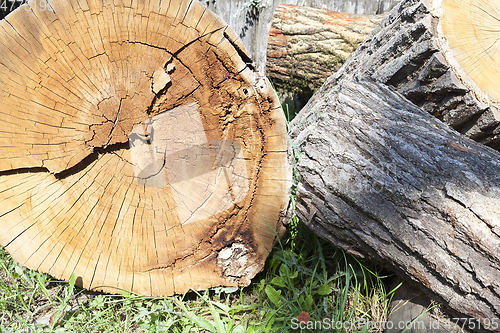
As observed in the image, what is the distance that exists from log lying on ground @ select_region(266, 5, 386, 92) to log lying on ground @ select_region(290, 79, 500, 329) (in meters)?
0.98

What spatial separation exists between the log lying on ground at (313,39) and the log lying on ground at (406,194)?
98 cm

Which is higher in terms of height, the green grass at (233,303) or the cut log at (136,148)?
the cut log at (136,148)

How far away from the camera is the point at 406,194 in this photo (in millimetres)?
1407

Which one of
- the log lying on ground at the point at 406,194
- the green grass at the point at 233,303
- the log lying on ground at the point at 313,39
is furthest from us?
the log lying on ground at the point at 313,39

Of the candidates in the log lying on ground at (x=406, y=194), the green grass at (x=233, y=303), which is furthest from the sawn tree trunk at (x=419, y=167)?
the green grass at (x=233, y=303)

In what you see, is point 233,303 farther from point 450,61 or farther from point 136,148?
point 450,61

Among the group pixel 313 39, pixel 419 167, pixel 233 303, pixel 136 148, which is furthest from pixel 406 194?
pixel 313 39

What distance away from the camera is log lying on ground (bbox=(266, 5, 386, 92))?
257 cm

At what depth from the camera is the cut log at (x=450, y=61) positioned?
1731 millimetres

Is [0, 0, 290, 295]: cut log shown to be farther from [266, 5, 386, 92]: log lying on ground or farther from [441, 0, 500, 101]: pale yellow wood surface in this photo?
[266, 5, 386, 92]: log lying on ground

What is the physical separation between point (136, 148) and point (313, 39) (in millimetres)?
1801

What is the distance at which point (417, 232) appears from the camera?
4.58 ft

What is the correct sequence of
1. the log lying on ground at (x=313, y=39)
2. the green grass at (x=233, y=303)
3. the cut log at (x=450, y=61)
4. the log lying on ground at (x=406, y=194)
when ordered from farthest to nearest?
the log lying on ground at (x=313, y=39) → the cut log at (x=450, y=61) → the green grass at (x=233, y=303) → the log lying on ground at (x=406, y=194)

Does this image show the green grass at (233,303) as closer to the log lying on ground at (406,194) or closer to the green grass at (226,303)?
the green grass at (226,303)
